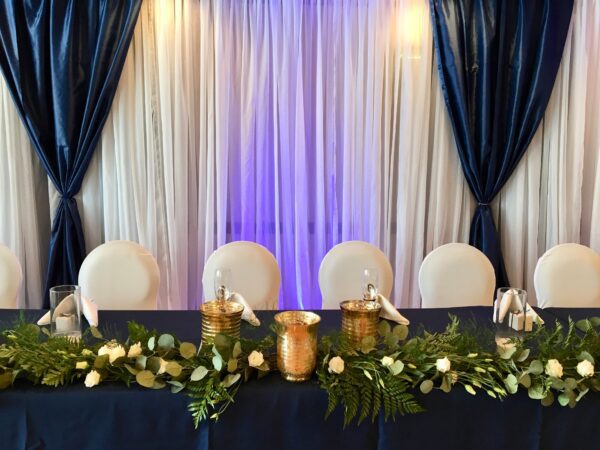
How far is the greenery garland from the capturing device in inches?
53.5

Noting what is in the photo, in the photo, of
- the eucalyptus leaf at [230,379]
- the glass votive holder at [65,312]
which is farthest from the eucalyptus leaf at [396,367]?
the glass votive holder at [65,312]

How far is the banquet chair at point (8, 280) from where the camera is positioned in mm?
2514

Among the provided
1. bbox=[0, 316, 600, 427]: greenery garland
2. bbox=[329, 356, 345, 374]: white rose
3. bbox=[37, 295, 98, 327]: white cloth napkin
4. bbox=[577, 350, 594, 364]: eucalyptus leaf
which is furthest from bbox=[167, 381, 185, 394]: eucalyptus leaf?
bbox=[577, 350, 594, 364]: eucalyptus leaf

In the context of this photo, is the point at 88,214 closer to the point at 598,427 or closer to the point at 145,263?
the point at 145,263

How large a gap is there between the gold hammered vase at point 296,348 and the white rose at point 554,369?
0.61 meters

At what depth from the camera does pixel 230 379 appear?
1.36m

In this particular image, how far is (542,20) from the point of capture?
142 inches

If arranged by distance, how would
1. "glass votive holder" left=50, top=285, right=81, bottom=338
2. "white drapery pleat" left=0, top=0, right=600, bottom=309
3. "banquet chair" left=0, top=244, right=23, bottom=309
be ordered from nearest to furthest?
"glass votive holder" left=50, top=285, right=81, bottom=338
"banquet chair" left=0, top=244, right=23, bottom=309
"white drapery pleat" left=0, top=0, right=600, bottom=309

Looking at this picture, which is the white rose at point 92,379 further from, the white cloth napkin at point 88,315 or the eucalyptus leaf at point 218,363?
the white cloth napkin at point 88,315

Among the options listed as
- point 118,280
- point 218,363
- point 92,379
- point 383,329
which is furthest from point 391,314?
point 118,280

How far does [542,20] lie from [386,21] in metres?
1.04

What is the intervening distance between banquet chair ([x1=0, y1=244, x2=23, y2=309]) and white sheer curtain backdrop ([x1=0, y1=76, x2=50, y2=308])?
113 cm

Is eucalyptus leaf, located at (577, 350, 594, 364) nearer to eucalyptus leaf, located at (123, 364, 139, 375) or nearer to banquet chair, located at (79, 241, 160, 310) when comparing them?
eucalyptus leaf, located at (123, 364, 139, 375)

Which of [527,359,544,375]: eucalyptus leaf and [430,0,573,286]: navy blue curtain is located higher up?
[430,0,573,286]: navy blue curtain
